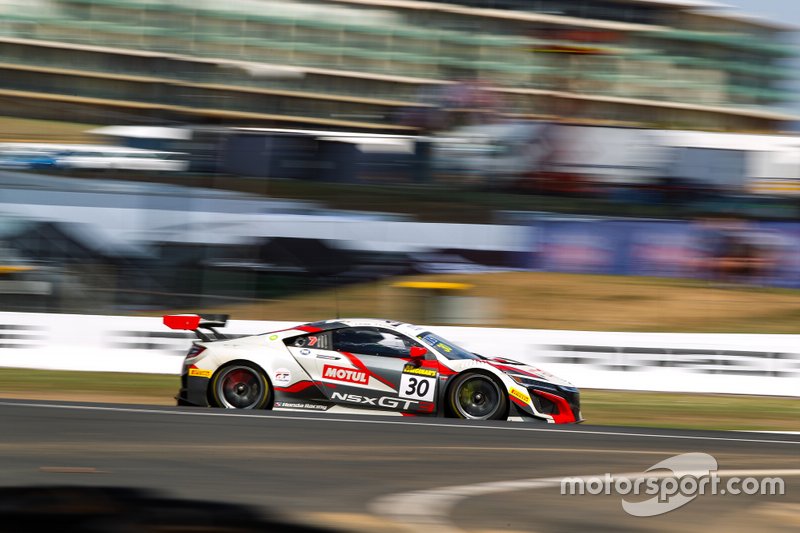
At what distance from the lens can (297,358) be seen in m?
9.09

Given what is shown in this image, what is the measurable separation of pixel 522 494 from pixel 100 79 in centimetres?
3001

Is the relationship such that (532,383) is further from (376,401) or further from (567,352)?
(567,352)

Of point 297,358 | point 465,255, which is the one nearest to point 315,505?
point 297,358

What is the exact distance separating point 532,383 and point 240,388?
2688 millimetres

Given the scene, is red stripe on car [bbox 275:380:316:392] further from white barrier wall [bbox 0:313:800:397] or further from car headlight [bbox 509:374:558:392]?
white barrier wall [bbox 0:313:800:397]

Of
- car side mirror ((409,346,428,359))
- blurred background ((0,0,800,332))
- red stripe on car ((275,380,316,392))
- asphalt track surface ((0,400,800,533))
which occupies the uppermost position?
blurred background ((0,0,800,332))

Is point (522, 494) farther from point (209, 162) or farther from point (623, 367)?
point (209, 162)

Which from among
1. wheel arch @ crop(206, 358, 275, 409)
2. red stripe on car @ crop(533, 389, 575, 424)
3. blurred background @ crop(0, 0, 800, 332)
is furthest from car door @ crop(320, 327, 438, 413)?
blurred background @ crop(0, 0, 800, 332)

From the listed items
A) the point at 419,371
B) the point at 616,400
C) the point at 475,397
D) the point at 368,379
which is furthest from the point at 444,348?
the point at 616,400

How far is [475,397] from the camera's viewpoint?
9.01m

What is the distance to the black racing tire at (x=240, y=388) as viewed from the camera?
9062mm

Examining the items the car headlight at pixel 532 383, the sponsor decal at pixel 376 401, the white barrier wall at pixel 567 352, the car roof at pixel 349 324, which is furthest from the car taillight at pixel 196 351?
the white barrier wall at pixel 567 352

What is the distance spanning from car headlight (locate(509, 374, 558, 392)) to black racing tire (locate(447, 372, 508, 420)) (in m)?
0.17

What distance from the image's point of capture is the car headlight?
8945mm
